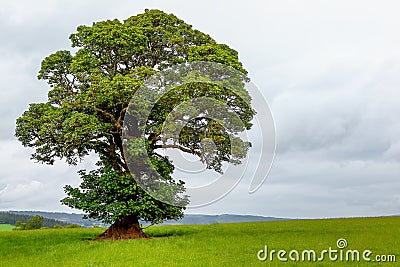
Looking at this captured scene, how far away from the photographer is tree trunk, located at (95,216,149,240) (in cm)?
3284

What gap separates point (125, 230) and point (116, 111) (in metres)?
8.51

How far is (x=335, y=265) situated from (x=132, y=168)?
15222 millimetres

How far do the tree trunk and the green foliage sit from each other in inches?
34.1

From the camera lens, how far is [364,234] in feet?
113

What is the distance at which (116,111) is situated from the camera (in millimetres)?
32438

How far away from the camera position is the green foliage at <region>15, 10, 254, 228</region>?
30062mm

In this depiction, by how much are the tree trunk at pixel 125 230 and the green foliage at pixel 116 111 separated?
34.1 inches

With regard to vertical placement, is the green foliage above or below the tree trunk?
above

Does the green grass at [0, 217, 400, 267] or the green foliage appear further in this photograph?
the green foliage

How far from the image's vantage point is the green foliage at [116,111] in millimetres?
30062

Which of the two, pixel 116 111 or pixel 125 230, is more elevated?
pixel 116 111

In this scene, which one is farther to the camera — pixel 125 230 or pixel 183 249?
pixel 125 230

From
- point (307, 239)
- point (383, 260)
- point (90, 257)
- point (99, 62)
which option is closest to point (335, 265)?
point (383, 260)

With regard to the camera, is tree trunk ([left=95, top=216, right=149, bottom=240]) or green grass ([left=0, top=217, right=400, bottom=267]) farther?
tree trunk ([left=95, top=216, right=149, bottom=240])
